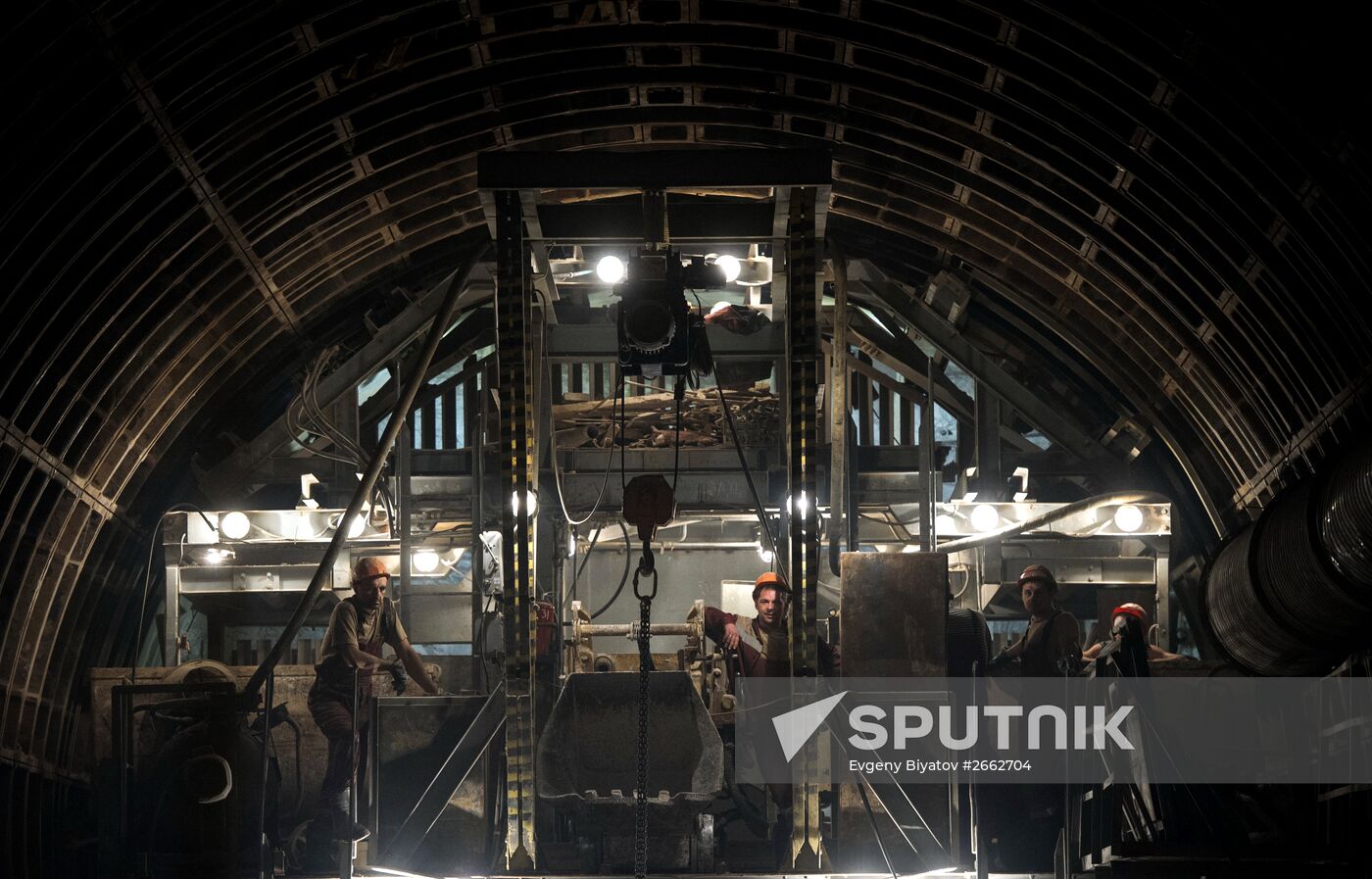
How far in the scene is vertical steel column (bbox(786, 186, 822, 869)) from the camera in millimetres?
11359

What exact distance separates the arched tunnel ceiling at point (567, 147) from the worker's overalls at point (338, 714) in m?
2.82

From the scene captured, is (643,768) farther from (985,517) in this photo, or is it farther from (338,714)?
(985,517)

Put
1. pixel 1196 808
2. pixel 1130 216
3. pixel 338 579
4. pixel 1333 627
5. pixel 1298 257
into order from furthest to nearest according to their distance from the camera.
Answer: pixel 338 579, pixel 1130 216, pixel 1298 257, pixel 1333 627, pixel 1196 808

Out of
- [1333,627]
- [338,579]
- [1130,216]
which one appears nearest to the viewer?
[1333,627]

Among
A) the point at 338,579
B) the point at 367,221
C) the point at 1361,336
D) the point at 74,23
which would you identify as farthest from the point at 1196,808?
the point at 338,579

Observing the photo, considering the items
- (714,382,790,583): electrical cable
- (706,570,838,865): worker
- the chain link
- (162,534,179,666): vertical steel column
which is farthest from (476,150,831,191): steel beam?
(162,534,179,666): vertical steel column

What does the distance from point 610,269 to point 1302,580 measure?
6.22 m

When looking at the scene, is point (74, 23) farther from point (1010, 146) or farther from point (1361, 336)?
point (1361, 336)

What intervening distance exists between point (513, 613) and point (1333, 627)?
505 cm

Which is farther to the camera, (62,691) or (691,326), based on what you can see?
(62,691)

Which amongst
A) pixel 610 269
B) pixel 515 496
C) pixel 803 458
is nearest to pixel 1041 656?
pixel 803 458

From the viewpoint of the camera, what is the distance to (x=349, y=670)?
1273 cm

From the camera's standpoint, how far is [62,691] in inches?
631

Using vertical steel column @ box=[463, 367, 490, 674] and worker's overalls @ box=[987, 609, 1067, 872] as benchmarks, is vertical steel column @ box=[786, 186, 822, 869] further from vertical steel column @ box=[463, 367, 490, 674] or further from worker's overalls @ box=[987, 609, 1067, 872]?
vertical steel column @ box=[463, 367, 490, 674]
